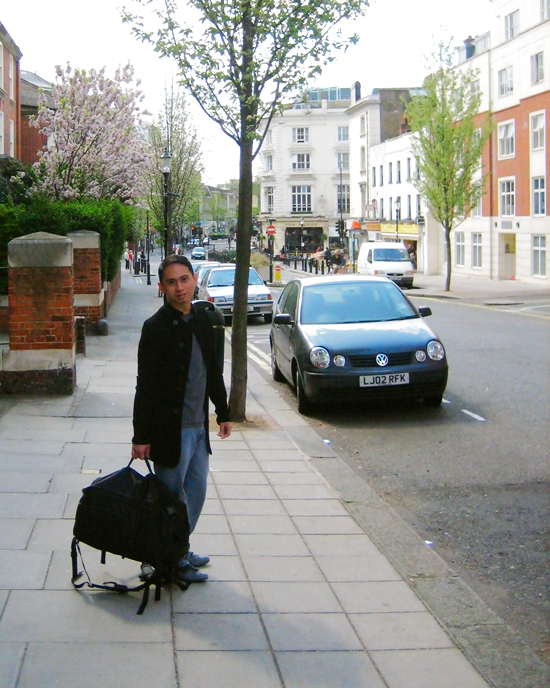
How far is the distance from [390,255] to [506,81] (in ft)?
37.7

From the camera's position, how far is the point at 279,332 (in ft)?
41.4

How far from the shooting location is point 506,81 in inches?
1748

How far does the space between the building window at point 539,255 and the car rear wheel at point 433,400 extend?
31.2 m

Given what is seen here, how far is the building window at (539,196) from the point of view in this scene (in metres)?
40.3

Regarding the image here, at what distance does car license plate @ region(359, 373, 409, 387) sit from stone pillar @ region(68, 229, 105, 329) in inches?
355

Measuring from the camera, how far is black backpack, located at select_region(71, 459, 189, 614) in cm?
440

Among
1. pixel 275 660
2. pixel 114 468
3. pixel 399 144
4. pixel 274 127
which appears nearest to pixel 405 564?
pixel 275 660

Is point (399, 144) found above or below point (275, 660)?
above

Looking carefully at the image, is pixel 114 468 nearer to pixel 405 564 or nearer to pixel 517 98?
pixel 405 564

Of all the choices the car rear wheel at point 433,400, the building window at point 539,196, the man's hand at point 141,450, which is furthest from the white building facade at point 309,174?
the man's hand at point 141,450

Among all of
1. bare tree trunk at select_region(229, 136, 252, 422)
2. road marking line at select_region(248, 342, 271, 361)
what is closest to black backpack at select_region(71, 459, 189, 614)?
bare tree trunk at select_region(229, 136, 252, 422)

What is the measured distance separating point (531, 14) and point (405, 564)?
134 feet

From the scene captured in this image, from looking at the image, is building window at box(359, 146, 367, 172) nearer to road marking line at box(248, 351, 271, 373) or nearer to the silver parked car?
the silver parked car

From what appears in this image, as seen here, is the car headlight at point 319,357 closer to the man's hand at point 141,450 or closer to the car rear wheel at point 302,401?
the car rear wheel at point 302,401
